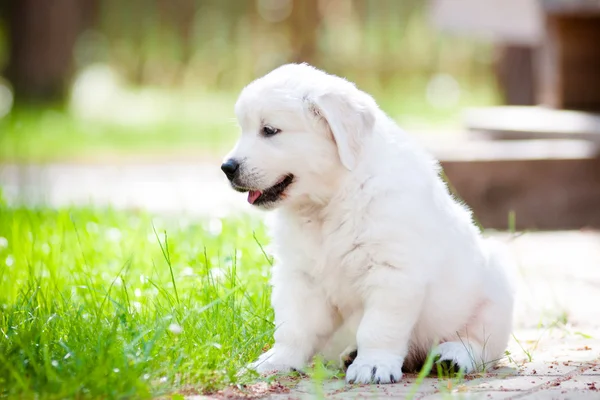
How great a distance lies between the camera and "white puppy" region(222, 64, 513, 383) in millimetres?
3555

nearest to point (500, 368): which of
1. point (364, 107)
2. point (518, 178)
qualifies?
point (364, 107)

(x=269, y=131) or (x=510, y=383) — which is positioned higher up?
(x=269, y=131)

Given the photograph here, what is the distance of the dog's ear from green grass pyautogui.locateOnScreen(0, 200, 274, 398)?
72 centimetres

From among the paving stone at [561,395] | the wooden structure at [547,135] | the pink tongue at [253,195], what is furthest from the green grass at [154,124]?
the paving stone at [561,395]

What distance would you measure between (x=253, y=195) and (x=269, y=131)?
257 mm

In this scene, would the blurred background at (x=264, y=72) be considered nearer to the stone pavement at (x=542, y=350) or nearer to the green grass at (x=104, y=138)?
the green grass at (x=104, y=138)

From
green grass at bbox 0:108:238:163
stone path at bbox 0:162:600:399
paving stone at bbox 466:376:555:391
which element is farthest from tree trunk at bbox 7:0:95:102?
paving stone at bbox 466:376:555:391

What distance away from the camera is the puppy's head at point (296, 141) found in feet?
12.0

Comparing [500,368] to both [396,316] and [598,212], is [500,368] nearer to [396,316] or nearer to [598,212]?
[396,316]

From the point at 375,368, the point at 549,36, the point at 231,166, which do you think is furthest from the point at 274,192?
the point at 549,36

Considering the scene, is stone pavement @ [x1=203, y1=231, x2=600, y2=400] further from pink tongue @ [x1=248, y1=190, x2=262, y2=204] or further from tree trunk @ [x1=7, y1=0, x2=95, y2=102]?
tree trunk @ [x1=7, y1=0, x2=95, y2=102]

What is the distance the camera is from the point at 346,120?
12.0 ft

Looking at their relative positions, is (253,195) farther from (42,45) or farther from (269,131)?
(42,45)

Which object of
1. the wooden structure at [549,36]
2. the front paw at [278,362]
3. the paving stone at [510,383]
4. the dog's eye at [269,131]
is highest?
the wooden structure at [549,36]
